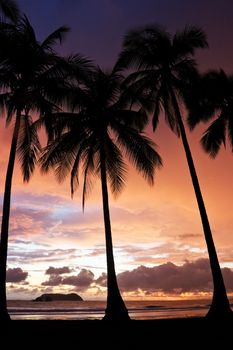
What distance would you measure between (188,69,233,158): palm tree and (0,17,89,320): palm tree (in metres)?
8.51

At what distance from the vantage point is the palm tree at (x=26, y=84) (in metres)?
17.9

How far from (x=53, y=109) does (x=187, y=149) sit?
24.7 ft

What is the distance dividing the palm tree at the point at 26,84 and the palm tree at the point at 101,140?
2.29 m

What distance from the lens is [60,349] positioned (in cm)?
888

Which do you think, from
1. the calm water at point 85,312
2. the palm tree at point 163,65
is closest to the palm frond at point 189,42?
the palm tree at point 163,65

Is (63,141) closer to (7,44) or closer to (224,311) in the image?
(7,44)

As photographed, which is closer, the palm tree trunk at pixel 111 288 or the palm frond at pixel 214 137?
the palm tree trunk at pixel 111 288

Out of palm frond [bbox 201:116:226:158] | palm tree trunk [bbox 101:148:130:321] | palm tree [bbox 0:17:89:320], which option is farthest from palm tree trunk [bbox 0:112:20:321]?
palm frond [bbox 201:116:226:158]

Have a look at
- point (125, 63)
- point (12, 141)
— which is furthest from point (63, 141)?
point (125, 63)

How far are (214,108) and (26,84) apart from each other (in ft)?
38.8

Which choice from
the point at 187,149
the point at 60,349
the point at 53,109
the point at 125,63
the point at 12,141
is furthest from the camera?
the point at 125,63

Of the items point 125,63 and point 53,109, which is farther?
point 125,63

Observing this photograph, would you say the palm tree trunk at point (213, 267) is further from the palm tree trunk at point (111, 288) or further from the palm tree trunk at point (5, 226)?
the palm tree trunk at point (5, 226)

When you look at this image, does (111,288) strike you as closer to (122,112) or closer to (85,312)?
(122,112)
